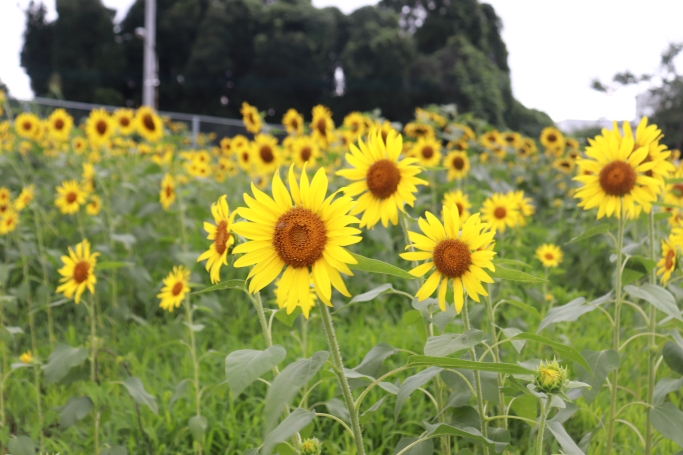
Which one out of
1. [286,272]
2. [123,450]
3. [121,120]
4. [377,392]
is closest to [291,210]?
[286,272]

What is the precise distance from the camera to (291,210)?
3.99 ft

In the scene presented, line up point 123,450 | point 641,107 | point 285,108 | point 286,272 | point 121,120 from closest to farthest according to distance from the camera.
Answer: point 286,272, point 123,450, point 121,120, point 641,107, point 285,108

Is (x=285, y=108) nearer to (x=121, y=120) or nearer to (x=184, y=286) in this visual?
(x=121, y=120)

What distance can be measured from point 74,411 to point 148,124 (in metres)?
3.06

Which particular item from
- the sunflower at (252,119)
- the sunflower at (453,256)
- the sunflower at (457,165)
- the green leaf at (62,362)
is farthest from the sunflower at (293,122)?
the sunflower at (453,256)

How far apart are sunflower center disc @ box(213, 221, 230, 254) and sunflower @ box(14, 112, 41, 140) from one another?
13.3ft

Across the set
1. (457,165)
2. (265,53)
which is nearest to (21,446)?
(457,165)

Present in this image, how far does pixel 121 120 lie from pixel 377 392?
3.41 metres

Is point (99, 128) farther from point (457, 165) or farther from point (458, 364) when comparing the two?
point (458, 364)

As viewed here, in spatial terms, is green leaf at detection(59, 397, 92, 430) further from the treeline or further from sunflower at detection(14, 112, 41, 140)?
the treeline

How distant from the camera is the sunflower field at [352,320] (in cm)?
121

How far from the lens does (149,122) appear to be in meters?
4.58

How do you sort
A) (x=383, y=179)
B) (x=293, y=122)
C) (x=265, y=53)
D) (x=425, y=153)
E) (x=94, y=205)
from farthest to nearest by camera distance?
(x=265, y=53) < (x=293, y=122) < (x=425, y=153) < (x=94, y=205) < (x=383, y=179)

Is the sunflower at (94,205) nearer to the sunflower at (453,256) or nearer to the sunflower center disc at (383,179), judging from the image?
the sunflower center disc at (383,179)
